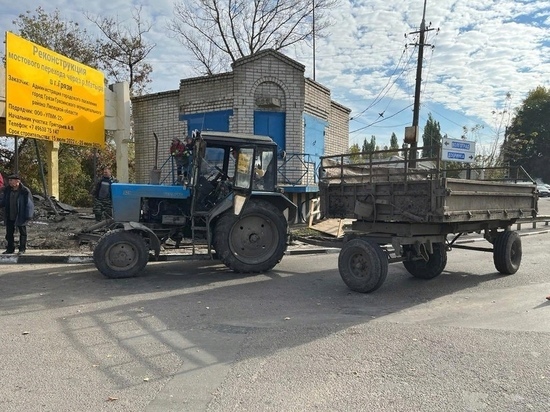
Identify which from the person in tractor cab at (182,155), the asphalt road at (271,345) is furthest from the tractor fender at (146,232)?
the person in tractor cab at (182,155)

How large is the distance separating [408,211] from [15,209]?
787 centimetres

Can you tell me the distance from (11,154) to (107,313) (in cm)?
1850

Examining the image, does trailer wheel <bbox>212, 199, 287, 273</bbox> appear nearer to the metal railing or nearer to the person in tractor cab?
the person in tractor cab

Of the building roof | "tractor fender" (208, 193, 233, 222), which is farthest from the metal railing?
"tractor fender" (208, 193, 233, 222)

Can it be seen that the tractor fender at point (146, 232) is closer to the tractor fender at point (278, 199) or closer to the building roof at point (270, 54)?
the tractor fender at point (278, 199)

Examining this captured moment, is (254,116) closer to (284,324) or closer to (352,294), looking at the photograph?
(352,294)

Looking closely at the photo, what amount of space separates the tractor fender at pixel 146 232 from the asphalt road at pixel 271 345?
528mm

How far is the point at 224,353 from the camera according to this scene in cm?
440

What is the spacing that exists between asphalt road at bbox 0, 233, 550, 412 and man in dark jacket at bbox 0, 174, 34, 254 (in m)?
2.27

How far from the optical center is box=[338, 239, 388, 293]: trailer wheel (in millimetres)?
6543

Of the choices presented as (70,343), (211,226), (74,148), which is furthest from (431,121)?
(70,343)

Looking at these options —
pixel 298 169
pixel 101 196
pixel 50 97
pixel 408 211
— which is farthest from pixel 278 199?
pixel 50 97

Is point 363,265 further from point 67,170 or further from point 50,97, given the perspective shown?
point 67,170

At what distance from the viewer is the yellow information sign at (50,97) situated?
465 inches
